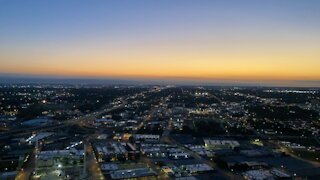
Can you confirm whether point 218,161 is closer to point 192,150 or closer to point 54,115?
point 192,150

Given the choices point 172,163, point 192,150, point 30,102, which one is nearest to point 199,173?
point 172,163

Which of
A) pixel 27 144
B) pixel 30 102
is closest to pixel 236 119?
pixel 27 144

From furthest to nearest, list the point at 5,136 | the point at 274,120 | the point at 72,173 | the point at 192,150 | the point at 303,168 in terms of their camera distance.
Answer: the point at 274,120 → the point at 5,136 → the point at 192,150 → the point at 303,168 → the point at 72,173

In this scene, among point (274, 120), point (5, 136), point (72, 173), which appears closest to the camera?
point (72, 173)

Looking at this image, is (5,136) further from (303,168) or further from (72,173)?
(303,168)

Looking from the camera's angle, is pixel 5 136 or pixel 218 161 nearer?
pixel 218 161

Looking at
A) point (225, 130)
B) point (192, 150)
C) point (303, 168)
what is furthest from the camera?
point (225, 130)

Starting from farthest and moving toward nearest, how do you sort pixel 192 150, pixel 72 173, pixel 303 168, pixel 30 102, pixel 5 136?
1. pixel 30 102
2. pixel 5 136
3. pixel 192 150
4. pixel 303 168
5. pixel 72 173

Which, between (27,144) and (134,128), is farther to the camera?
(134,128)
